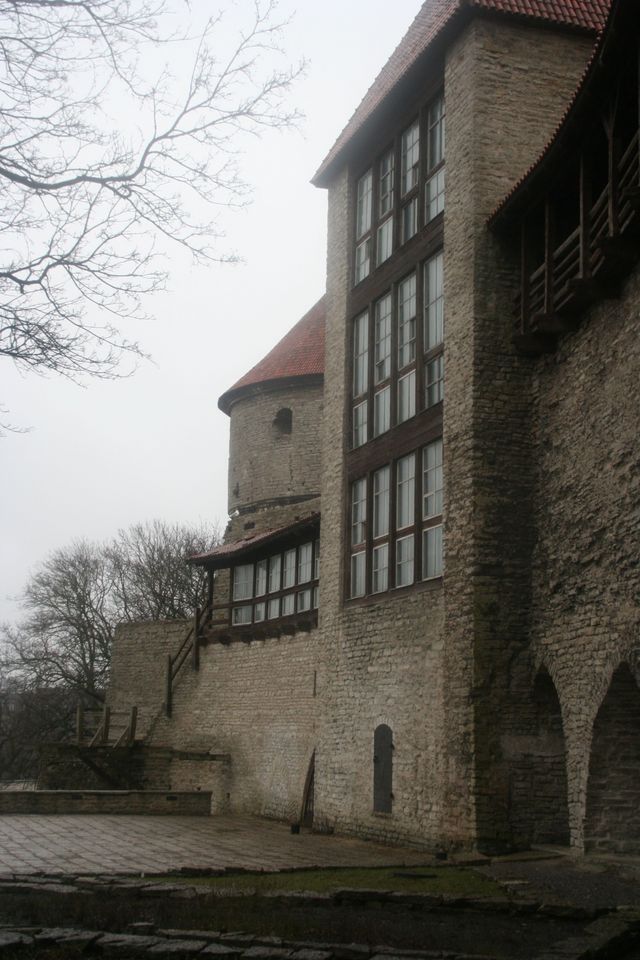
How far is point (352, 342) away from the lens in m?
20.2

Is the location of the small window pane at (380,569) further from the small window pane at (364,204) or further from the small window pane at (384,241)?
the small window pane at (364,204)

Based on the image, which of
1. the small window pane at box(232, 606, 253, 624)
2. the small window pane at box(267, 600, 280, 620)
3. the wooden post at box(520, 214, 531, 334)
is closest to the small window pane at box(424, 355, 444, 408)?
the wooden post at box(520, 214, 531, 334)

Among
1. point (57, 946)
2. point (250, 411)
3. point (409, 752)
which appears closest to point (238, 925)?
point (57, 946)

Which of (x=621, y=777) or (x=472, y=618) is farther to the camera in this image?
(x=472, y=618)

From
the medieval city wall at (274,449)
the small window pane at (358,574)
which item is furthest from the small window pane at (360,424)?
the medieval city wall at (274,449)

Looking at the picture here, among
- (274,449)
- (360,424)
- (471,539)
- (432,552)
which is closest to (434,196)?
(360,424)

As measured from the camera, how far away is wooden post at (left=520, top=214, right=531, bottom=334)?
1538 cm

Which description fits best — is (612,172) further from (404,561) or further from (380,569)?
(380,569)

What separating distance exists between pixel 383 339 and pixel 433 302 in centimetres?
179

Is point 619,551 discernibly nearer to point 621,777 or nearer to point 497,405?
point 621,777

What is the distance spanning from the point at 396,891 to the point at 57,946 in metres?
3.59

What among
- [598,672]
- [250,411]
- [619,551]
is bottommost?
[598,672]

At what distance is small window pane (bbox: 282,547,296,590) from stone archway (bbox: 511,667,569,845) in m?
10.4

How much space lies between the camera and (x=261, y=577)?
26422 millimetres
